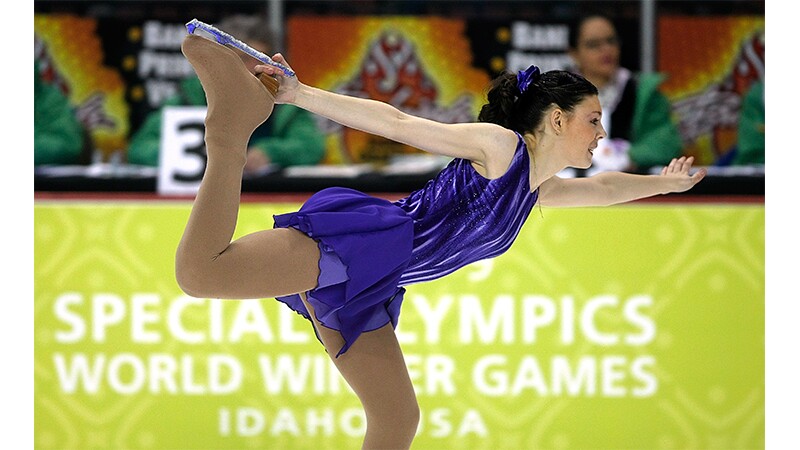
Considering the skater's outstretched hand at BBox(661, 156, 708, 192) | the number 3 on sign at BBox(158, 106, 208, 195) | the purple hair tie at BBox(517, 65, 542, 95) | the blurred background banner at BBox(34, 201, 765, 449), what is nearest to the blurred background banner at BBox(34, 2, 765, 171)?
the number 3 on sign at BBox(158, 106, 208, 195)

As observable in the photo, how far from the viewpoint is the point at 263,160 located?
14.9ft

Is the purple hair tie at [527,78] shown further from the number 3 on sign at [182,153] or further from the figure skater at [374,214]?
the number 3 on sign at [182,153]

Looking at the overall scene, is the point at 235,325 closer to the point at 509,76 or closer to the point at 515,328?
the point at 515,328

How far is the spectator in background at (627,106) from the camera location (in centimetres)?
472

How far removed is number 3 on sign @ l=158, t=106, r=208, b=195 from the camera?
401 centimetres

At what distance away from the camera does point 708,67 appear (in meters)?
6.05

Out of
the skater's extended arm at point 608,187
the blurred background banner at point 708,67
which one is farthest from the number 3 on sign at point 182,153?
the blurred background banner at point 708,67

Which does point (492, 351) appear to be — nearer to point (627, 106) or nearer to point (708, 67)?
point (627, 106)

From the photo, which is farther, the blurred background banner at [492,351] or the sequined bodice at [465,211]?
the blurred background banner at [492,351]

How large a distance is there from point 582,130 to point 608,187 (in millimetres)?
363

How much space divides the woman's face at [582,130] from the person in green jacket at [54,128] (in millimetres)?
3389

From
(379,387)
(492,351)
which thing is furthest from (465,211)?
(492,351)

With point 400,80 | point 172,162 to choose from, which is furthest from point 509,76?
point 400,80

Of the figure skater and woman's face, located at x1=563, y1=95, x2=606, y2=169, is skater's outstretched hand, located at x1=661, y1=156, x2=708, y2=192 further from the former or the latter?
woman's face, located at x1=563, y1=95, x2=606, y2=169
